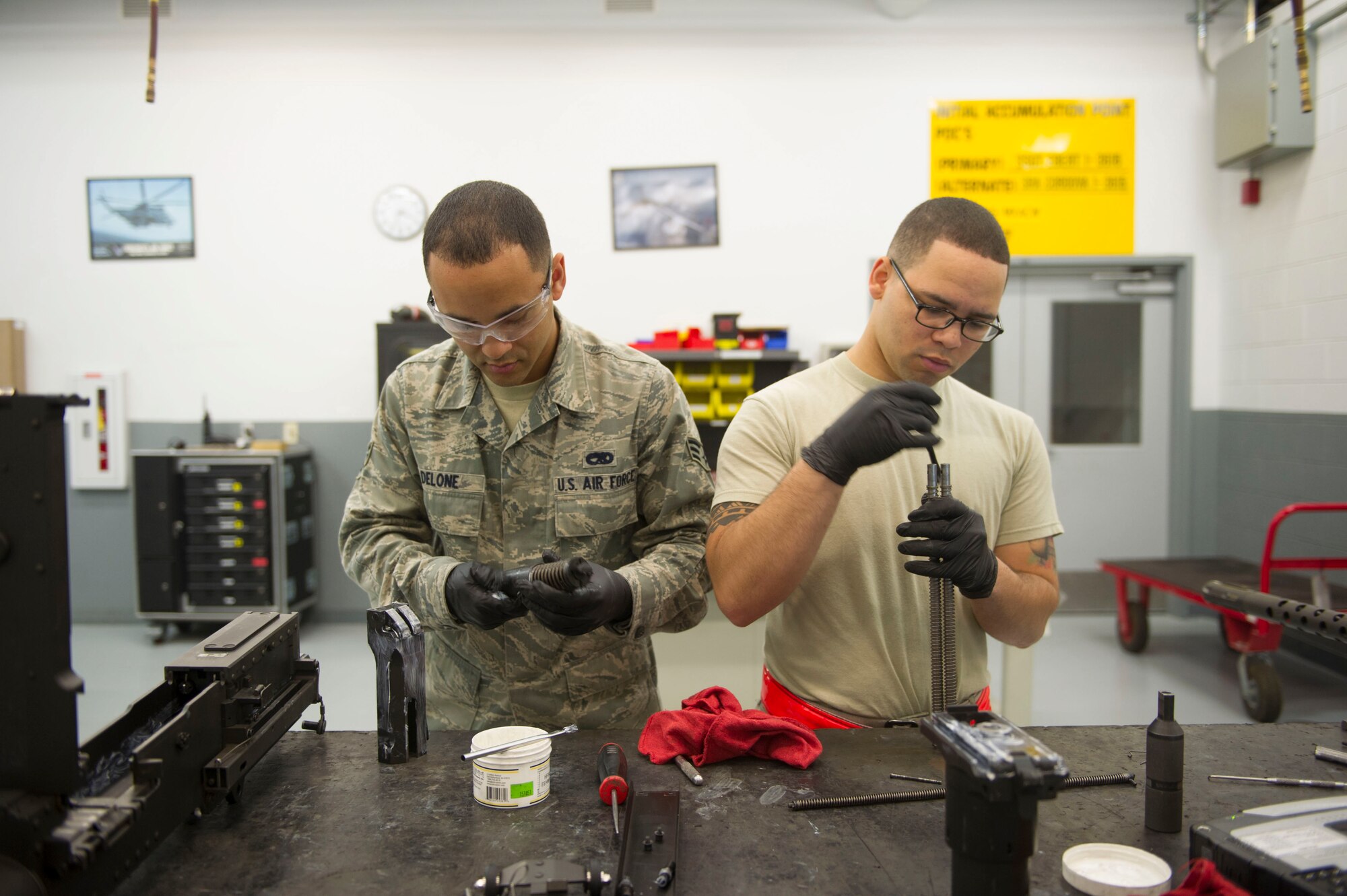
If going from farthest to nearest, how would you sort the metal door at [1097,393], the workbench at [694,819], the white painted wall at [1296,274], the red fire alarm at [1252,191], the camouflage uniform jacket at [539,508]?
the metal door at [1097,393], the red fire alarm at [1252,191], the white painted wall at [1296,274], the camouflage uniform jacket at [539,508], the workbench at [694,819]

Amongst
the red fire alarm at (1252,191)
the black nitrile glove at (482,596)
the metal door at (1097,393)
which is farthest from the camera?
the metal door at (1097,393)

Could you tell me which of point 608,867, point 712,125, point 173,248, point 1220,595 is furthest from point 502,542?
point 173,248

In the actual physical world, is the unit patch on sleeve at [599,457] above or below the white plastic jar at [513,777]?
above

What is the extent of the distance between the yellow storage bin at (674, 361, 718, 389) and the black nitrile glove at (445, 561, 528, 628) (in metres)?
2.86

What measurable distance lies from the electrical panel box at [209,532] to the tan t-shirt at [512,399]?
3.03 m

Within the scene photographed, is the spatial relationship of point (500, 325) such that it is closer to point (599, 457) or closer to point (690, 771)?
point (599, 457)

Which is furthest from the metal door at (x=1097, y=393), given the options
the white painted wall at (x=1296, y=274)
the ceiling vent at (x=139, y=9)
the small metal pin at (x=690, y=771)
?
the ceiling vent at (x=139, y=9)

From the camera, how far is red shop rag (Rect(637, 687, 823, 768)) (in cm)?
113

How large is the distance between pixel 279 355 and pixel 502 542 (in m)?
3.65

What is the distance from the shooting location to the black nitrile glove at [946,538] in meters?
1.16

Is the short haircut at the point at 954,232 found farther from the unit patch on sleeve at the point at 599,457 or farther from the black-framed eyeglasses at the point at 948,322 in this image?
the unit patch on sleeve at the point at 599,457

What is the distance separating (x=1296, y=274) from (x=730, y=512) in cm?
402

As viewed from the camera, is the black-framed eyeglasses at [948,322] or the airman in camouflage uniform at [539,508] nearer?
the black-framed eyeglasses at [948,322]

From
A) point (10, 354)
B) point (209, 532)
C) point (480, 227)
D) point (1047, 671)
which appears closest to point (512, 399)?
point (480, 227)
